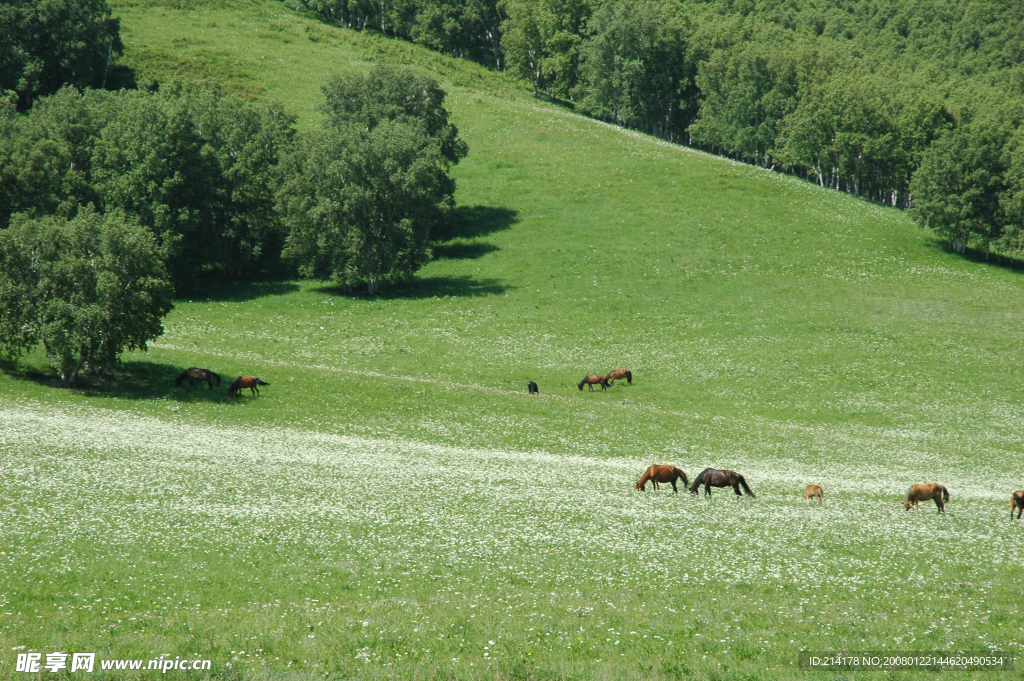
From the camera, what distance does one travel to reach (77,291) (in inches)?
1543

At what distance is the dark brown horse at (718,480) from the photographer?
87.4 ft

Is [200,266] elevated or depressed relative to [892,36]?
depressed

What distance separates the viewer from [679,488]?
2895 cm

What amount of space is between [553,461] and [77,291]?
27294mm

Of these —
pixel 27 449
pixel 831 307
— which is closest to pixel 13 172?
pixel 27 449

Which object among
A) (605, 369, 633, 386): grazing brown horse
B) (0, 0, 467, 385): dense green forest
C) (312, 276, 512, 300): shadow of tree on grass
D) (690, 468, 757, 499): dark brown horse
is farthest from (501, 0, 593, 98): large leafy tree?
(690, 468, 757, 499): dark brown horse

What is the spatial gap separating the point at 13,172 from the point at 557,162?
62638mm

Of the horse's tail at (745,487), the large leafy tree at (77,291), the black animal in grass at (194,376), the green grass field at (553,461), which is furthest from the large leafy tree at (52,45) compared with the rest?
the horse's tail at (745,487)

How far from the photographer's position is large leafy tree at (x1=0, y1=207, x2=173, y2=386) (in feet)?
125

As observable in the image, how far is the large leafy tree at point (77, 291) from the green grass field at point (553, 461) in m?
2.55

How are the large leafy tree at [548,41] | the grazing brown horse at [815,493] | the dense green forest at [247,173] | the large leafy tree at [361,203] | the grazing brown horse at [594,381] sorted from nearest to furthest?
1. the grazing brown horse at [815,493]
2. the grazing brown horse at [594,381]
3. the dense green forest at [247,173]
4. the large leafy tree at [361,203]
5. the large leafy tree at [548,41]

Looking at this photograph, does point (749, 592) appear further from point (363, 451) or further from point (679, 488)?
point (363, 451)

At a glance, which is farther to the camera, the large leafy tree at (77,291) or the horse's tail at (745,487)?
the large leafy tree at (77,291)

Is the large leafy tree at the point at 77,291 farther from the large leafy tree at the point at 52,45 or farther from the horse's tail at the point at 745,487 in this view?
the large leafy tree at the point at 52,45
